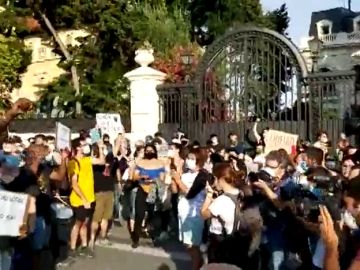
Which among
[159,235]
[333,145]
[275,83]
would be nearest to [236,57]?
[275,83]

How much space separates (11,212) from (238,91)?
13.4 m

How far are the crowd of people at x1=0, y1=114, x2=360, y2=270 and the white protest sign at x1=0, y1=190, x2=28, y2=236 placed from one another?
15 centimetres

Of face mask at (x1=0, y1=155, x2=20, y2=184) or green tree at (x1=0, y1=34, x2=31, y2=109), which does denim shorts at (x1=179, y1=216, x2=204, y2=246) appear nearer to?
face mask at (x1=0, y1=155, x2=20, y2=184)

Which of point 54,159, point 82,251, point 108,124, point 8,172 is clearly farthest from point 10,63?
point 8,172

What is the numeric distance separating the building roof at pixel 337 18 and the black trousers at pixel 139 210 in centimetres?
5265

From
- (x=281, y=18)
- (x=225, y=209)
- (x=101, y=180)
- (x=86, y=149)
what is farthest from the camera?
(x=281, y=18)

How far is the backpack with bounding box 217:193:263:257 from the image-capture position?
7.80 m

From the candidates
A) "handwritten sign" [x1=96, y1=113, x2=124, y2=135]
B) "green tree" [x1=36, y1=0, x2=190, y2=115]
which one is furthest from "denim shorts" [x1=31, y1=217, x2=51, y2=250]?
→ "green tree" [x1=36, y1=0, x2=190, y2=115]

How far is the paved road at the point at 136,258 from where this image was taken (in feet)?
34.8

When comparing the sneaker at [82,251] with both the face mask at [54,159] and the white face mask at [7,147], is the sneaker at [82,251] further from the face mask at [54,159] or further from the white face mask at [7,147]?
the white face mask at [7,147]

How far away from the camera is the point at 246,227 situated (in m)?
7.84

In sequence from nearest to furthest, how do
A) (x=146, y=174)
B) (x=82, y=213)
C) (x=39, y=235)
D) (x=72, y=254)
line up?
(x=39, y=235)
(x=82, y=213)
(x=72, y=254)
(x=146, y=174)

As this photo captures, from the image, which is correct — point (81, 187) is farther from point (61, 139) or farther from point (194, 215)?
point (194, 215)

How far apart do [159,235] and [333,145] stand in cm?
587
